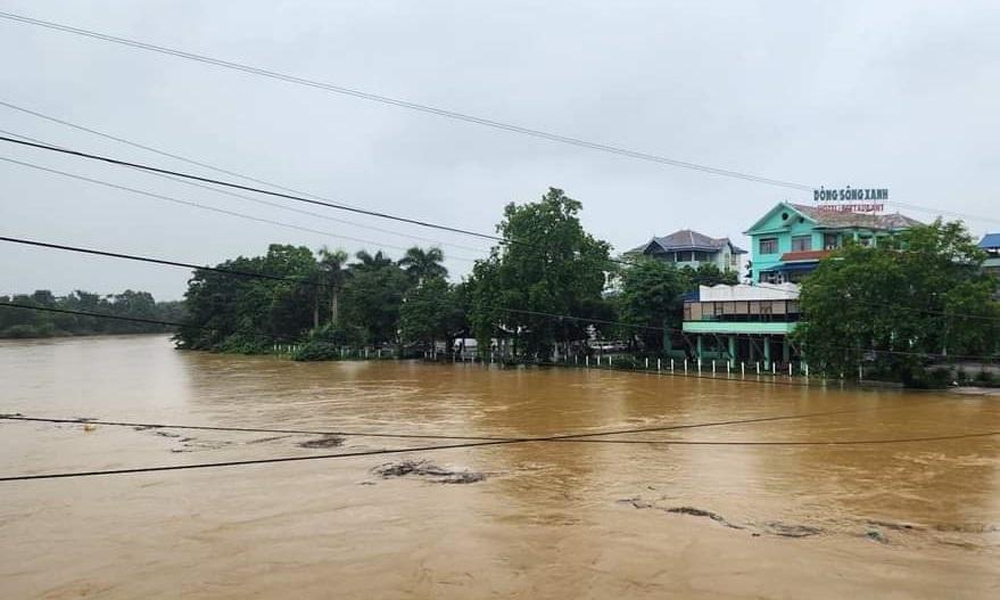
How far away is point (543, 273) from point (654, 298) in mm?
6714

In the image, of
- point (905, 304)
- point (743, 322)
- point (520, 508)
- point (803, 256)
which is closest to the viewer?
point (520, 508)

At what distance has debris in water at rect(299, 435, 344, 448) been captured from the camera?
58.7 ft

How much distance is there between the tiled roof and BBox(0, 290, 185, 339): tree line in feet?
179

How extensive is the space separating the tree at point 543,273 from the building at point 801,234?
9572 mm

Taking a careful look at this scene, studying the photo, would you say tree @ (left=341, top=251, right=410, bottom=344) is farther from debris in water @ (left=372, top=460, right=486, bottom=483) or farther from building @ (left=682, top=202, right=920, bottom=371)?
debris in water @ (left=372, top=460, right=486, bottom=483)

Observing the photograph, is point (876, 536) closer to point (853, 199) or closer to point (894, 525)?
point (894, 525)

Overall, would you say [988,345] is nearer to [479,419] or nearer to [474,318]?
[479,419]

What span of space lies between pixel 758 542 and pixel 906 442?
10461mm

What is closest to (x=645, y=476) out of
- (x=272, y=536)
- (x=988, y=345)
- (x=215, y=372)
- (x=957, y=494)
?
(x=957, y=494)

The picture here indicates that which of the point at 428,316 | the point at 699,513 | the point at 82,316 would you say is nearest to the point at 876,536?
the point at 699,513

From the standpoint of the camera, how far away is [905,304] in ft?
93.4

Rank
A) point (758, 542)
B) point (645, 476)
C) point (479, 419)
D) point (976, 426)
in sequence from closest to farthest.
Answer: point (758, 542) < point (645, 476) < point (976, 426) < point (479, 419)

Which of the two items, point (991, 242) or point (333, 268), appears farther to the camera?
point (333, 268)

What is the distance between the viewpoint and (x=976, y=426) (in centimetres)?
2052
